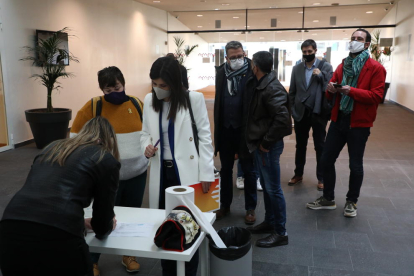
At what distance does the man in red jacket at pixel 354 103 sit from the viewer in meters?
3.13

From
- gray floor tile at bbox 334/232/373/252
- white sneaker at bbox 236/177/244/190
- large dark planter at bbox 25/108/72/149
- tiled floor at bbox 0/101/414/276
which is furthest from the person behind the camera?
large dark planter at bbox 25/108/72/149

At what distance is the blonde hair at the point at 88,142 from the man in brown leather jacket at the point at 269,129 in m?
1.32

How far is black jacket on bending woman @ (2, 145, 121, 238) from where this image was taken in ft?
4.55

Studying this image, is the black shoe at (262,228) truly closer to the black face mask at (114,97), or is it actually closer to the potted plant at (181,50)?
the black face mask at (114,97)

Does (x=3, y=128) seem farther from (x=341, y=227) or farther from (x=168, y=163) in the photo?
(x=341, y=227)

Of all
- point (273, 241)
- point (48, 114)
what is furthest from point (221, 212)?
point (48, 114)

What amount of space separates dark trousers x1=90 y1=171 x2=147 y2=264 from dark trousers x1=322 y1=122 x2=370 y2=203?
5.78 ft

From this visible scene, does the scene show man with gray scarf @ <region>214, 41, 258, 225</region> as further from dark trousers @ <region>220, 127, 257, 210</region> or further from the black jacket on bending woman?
the black jacket on bending woman

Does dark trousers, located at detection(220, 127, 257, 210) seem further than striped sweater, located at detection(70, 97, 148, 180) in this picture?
Yes

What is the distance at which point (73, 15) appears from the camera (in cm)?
828

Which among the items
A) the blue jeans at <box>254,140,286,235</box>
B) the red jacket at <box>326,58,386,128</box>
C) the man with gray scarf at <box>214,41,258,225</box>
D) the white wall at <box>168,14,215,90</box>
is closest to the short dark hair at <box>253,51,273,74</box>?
the man with gray scarf at <box>214,41,258,225</box>

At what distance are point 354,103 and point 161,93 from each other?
181cm

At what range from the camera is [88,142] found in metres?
1.59

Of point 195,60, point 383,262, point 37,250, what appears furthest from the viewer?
point 195,60
